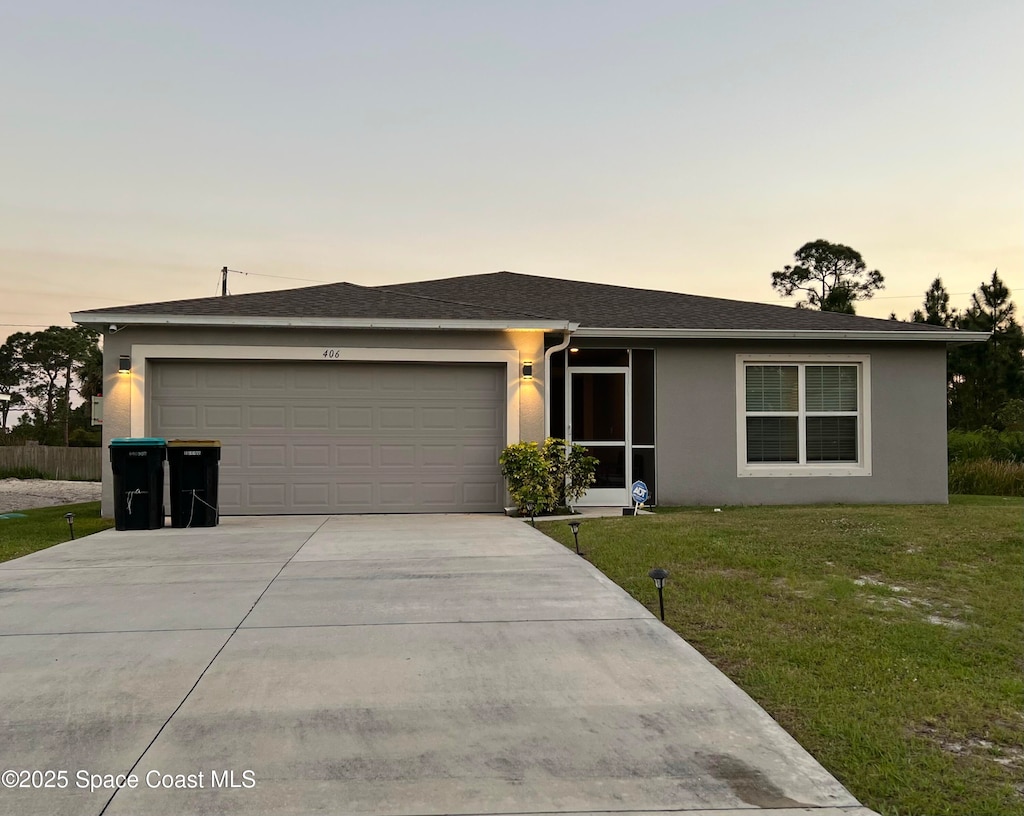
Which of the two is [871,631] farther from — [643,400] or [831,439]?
[831,439]

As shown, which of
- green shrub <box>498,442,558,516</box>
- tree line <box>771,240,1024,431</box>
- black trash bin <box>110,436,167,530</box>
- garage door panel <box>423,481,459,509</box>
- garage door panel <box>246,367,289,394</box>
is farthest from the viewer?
tree line <box>771,240,1024,431</box>

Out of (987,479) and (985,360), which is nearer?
(987,479)

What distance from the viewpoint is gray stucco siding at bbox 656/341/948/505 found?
11766 millimetres

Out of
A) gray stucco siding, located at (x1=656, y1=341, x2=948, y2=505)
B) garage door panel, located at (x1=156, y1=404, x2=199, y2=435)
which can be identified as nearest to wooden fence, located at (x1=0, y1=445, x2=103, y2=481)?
garage door panel, located at (x1=156, y1=404, x2=199, y2=435)

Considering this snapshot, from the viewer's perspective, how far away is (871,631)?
187 inches

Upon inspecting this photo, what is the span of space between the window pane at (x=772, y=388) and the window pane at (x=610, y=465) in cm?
218

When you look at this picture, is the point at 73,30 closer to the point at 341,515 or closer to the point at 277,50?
the point at 277,50

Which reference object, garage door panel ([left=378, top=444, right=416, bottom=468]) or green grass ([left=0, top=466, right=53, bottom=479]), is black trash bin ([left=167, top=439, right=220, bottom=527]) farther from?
green grass ([left=0, top=466, right=53, bottom=479])

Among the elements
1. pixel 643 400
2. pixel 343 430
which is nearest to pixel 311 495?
pixel 343 430

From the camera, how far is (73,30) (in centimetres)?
1277

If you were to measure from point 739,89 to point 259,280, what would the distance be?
25.9 m

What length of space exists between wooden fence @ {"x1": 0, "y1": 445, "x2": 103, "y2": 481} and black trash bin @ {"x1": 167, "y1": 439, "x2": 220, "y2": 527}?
20309 mm

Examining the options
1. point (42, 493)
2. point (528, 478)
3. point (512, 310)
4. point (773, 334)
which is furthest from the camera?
point (42, 493)

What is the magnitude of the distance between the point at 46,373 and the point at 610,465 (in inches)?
1705
